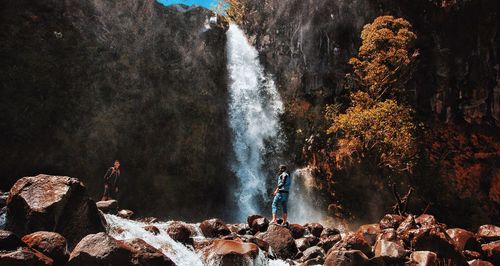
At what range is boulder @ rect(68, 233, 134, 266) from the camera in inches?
299

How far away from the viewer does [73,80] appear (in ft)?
71.9

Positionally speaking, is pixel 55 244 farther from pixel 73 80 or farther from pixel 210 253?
pixel 73 80

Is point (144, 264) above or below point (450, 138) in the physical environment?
below

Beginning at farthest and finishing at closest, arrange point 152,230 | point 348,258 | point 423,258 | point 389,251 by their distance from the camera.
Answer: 1. point 152,230
2. point 389,251
3. point 423,258
4. point 348,258

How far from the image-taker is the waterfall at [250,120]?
23016 mm

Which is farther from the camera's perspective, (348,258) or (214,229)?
(214,229)

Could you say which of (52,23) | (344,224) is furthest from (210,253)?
(52,23)

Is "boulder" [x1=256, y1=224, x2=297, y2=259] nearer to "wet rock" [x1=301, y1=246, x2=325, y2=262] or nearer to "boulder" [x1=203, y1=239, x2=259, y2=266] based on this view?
"wet rock" [x1=301, y1=246, x2=325, y2=262]

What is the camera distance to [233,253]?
949 centimetres

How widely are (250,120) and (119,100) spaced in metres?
7.52

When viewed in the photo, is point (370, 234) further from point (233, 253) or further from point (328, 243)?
point (233, 253)

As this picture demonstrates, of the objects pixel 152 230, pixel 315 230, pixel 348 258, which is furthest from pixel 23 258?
pixel 315 230

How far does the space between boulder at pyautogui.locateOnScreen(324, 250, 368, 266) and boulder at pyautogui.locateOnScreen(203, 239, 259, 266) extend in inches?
76.6

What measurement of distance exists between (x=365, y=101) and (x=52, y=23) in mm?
16571
